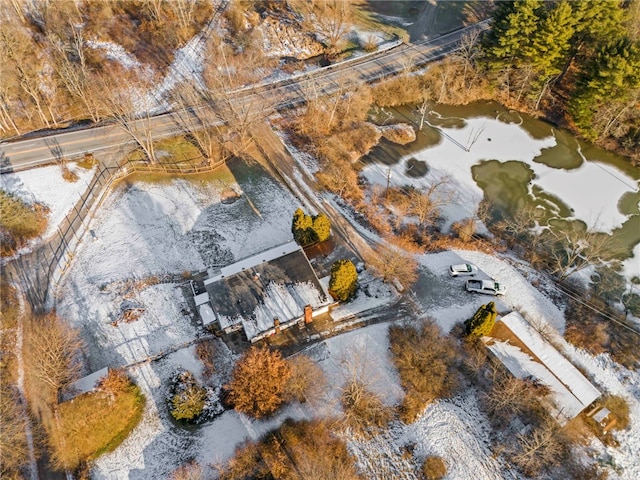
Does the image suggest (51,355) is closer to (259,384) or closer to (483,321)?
(259,384)

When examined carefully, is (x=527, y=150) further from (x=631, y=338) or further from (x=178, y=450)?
(x=178, y=450)

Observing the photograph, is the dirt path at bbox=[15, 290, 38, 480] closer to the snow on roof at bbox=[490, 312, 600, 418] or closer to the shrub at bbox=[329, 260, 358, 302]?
the shrub at bbox=[329, 260, 358, 302]

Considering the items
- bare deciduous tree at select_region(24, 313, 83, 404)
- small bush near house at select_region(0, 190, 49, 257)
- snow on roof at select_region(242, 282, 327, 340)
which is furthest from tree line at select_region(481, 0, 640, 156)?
bare deciduous tree at select_region(24, 313, 83, 404)

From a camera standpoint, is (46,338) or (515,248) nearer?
(46,338)

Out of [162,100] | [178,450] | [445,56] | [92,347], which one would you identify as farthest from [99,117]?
[445,56]

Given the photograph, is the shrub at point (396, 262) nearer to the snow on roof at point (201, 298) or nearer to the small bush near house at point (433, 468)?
the small bush near house at point (433, 468)

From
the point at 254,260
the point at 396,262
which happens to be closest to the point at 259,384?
the point at 254,260
